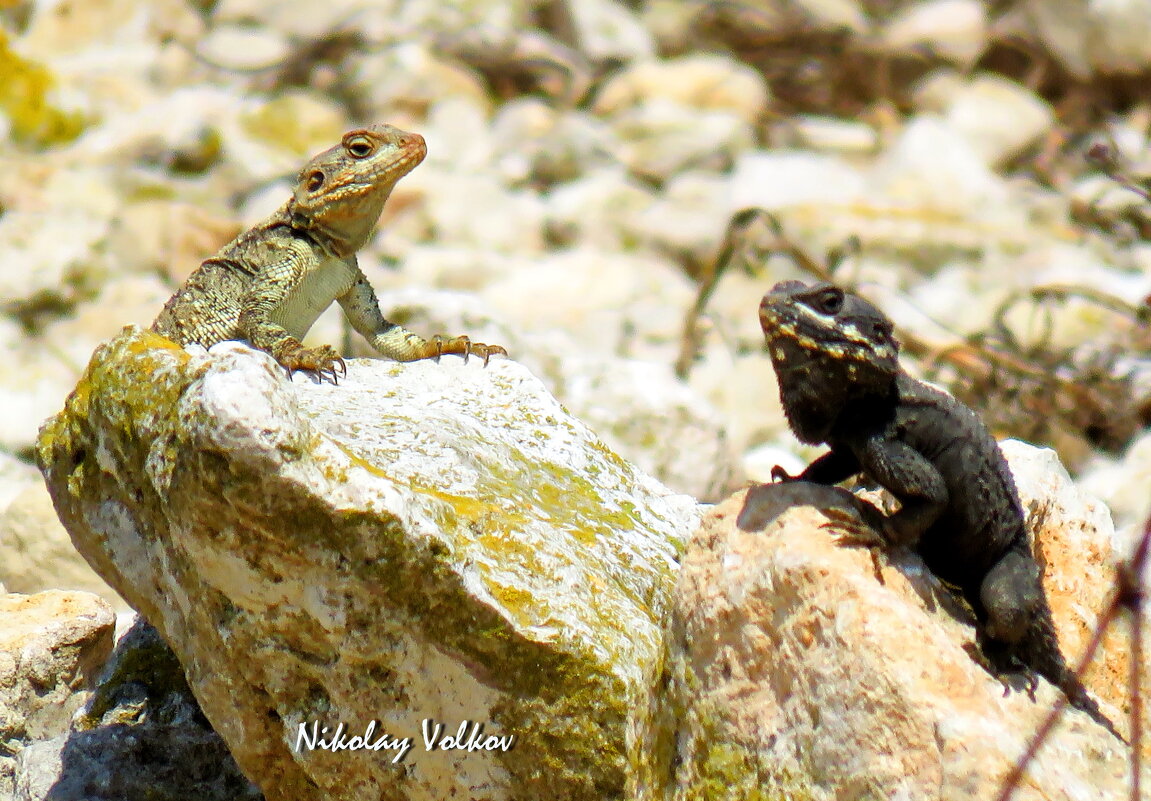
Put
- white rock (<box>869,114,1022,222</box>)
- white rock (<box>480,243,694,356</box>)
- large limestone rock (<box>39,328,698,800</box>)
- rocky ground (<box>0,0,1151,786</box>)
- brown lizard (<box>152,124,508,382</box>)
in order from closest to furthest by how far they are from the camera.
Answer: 1. large limestone rock (<box>39,328,698,800</box>)
2. brown lizard (<box>152,124,508,382</box>)
3. rocky ground (<box>0,0,1151,786</box>)
4. white rock (<box>480,243,694,356</box>)
5. white rock (<box>869,114,1022,222</box>)

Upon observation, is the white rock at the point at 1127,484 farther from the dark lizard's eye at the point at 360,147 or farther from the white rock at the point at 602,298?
the dark lizard's eye at the point at 360,147

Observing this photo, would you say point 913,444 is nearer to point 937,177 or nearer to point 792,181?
point 792,181

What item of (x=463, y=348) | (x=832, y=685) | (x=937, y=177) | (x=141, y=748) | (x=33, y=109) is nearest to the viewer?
(x=832, y=685)

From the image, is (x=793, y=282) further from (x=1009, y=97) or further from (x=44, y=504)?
(x=1009, y=97)

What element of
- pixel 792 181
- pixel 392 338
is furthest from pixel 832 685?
pixel 792 181

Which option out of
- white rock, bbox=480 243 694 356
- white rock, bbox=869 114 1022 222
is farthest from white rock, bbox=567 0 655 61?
white rock, bbox=480 243 694 356

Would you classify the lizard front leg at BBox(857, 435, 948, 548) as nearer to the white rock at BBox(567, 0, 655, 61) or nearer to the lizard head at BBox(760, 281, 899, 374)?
the lizard head at BBox(760, 281, 899, 374)
